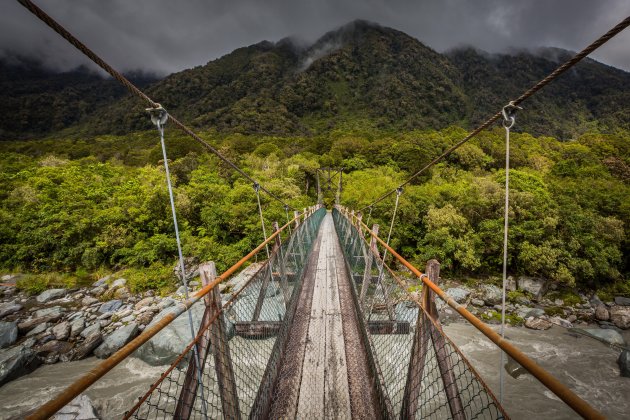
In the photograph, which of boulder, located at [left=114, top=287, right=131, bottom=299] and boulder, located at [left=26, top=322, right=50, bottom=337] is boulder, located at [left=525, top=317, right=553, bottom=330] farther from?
boulder, located at [left=26, top=322, right=50, bottom=337]

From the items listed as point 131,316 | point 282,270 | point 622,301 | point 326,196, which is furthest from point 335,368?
point 326,196

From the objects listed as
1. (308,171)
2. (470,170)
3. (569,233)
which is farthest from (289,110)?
(569,233)

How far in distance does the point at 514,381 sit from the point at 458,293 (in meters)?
3.31

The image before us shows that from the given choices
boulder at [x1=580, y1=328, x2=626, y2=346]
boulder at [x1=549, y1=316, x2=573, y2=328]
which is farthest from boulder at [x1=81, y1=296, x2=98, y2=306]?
boulder at [x1=580, y1=328, x2=626, y2=346]

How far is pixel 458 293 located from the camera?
8.38 m

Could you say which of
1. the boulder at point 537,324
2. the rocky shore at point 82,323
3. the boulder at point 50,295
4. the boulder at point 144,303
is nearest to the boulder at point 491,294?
the boulder at point 537,324

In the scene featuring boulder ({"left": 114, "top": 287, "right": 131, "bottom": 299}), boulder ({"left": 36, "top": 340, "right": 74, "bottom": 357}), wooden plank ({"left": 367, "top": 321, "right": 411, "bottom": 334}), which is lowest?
boulder ({"left": 36, "top": 340, "right": 74, "bottom": 357})

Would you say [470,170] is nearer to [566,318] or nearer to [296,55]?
[566,318]

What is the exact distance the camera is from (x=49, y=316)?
676 centimetres

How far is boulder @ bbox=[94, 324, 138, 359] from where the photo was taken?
550cm

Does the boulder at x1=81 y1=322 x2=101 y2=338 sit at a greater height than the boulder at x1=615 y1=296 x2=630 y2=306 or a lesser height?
greater

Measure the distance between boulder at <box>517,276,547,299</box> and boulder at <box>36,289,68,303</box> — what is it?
1475 centimetres

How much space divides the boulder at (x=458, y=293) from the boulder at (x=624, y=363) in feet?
10.5

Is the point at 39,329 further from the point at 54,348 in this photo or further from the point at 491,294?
the point at 491,294
